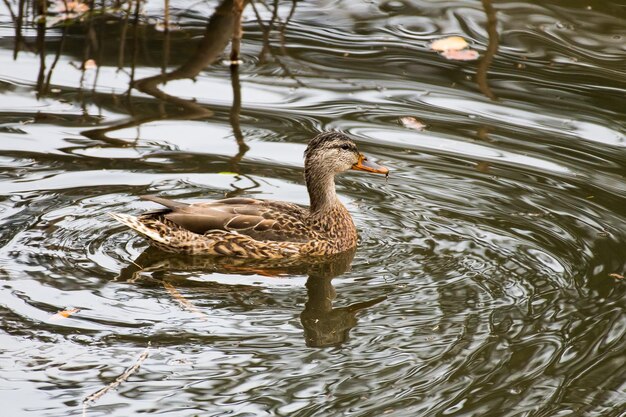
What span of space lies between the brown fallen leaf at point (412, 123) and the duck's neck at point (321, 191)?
6.38ft

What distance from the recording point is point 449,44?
12.9 m

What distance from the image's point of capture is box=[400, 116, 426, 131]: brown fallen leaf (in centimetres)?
1071

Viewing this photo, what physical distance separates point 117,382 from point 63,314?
100 cm

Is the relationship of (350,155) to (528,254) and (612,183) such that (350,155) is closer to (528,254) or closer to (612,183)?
(528,254)

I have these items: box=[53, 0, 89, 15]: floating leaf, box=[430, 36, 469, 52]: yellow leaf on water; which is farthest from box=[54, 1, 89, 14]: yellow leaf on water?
box=[430, 36, 469, 52]: yellow leaf on water

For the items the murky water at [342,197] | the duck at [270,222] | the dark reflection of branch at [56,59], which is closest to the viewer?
the murky water at [342,197]

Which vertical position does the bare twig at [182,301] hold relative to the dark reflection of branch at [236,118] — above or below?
below

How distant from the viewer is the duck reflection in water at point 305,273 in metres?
7.27

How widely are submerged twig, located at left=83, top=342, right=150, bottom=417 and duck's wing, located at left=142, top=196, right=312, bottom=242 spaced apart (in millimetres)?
2001

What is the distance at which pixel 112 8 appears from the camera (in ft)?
44.4

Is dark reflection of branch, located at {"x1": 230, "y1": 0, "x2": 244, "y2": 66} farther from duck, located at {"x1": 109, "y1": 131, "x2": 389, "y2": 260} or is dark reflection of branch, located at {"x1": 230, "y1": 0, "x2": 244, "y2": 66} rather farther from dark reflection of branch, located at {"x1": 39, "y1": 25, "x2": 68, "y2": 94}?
duck, located at {"x1": 109, "y1": 131, "x2": 389, "y2": 260}

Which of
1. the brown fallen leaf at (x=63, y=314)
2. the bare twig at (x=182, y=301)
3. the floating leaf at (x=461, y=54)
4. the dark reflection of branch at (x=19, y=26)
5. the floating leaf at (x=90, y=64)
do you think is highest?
the floating leaf at (x=461, y=54)

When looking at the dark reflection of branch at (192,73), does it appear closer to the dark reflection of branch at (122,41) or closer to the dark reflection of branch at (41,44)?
the dark reflection of branch at (122,41)

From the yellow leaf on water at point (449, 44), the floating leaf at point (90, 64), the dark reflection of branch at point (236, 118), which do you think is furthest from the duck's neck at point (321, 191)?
the yellow leaf on water at point (449, 44)
